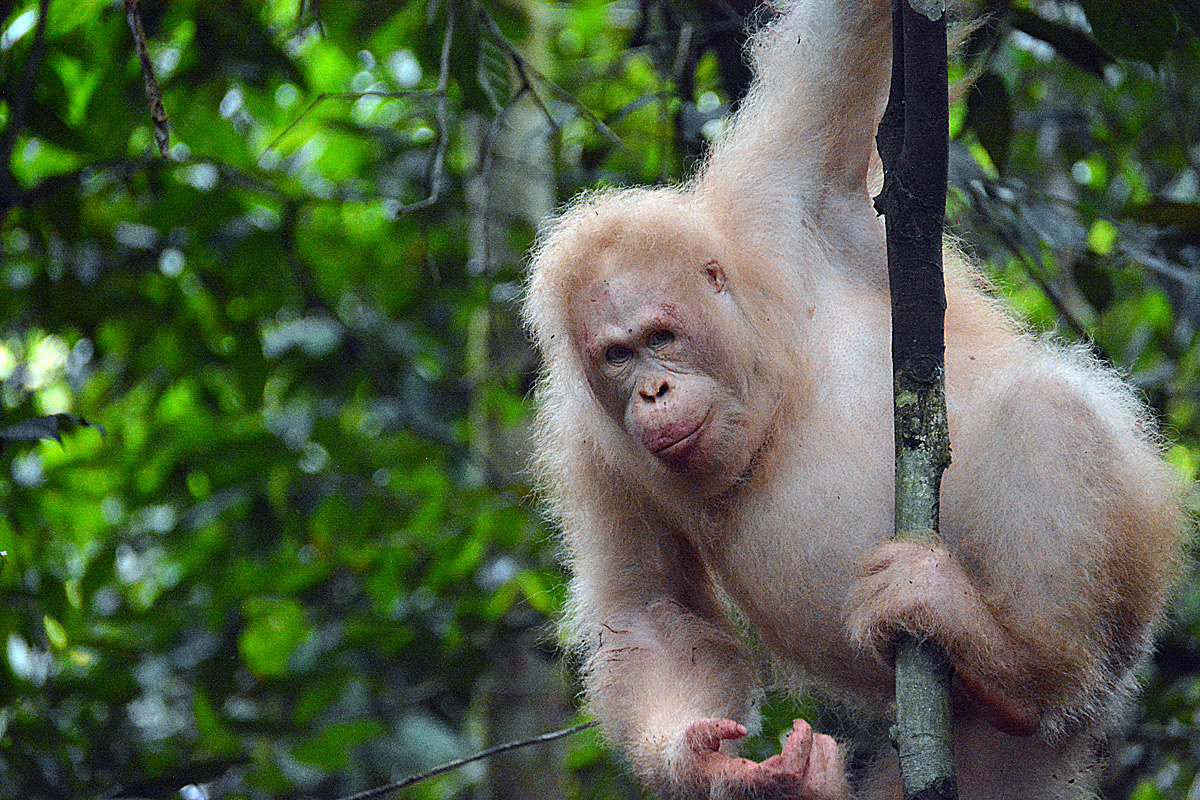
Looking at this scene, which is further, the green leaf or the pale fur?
the green leaf

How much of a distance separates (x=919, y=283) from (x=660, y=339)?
2.62ft

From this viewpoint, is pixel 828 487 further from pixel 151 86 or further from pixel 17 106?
pixel 17 106

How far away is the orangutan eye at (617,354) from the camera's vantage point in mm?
2883

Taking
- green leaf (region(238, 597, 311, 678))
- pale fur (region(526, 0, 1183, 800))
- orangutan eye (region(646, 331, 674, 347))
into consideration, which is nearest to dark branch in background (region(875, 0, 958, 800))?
pale fur (region(526, 0, 1183, 800))

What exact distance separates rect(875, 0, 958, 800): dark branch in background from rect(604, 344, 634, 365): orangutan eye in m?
0.79

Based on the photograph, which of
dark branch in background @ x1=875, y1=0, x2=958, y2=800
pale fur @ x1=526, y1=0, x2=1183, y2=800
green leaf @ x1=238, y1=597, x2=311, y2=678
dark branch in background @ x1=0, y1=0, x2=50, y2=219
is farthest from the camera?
green leaf @ x1=238, y1=597, x2=311, y2=678

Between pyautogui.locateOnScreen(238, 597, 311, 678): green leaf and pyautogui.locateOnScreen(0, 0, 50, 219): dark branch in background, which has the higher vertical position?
pyautogui.locateOnScreen(0, 0, 50, 219): dark branch in background

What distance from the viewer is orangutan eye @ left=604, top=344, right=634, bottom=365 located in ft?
9.46

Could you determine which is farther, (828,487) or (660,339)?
(660,339)

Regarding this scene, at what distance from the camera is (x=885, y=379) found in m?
2.81

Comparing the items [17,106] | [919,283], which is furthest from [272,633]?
[919,283]

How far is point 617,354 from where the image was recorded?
289 centimetres

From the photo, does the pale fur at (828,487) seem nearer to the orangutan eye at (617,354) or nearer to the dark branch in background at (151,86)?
the orangutan eye at (617,354)

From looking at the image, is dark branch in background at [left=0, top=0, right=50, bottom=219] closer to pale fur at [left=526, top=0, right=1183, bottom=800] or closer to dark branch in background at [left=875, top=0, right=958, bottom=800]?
pale fur at [left=526, top=0, right=1183, bottom=800]
